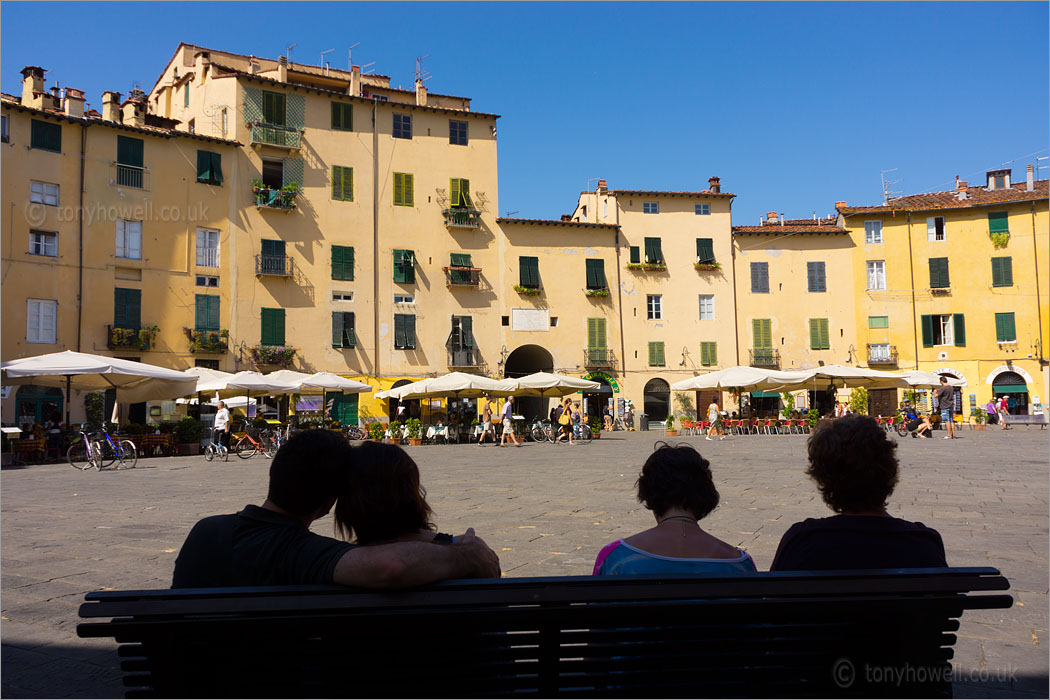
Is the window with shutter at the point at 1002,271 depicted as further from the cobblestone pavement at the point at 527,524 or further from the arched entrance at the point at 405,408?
the arched entrance at the point at 405,408

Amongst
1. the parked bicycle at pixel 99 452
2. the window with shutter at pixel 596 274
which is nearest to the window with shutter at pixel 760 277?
the window with shutter at pixel 596 274

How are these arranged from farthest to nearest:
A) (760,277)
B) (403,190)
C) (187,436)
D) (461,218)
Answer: (760,277)
(461,218)
(403,190)
(187,436)

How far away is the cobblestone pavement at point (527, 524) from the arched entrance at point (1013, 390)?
2502 centimetres

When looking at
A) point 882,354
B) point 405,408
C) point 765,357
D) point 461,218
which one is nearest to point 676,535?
point 405,408

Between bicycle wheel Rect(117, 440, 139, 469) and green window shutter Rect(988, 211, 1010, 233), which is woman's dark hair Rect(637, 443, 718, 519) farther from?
green window shutter Rect(988, 211, 1010, 233)

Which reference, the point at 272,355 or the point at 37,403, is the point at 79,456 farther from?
the point at 272,355

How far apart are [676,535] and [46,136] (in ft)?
99.8

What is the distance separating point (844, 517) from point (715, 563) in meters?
0.51

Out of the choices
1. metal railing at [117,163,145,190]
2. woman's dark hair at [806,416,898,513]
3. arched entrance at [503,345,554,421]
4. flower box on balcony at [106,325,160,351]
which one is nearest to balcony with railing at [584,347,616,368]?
arched entrance at [503,345,554,421]

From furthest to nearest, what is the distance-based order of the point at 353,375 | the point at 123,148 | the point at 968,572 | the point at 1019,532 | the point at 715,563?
the point at 353,375, the point at 123,148, the point at 1019,532, the point at 715,563, the point at 968,572

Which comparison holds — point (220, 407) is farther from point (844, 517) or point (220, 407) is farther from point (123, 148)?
point (844, 517)

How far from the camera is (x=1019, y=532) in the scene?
21.5 feet

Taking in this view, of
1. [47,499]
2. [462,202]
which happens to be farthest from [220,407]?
[462,202]

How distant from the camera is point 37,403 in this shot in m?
26.3
